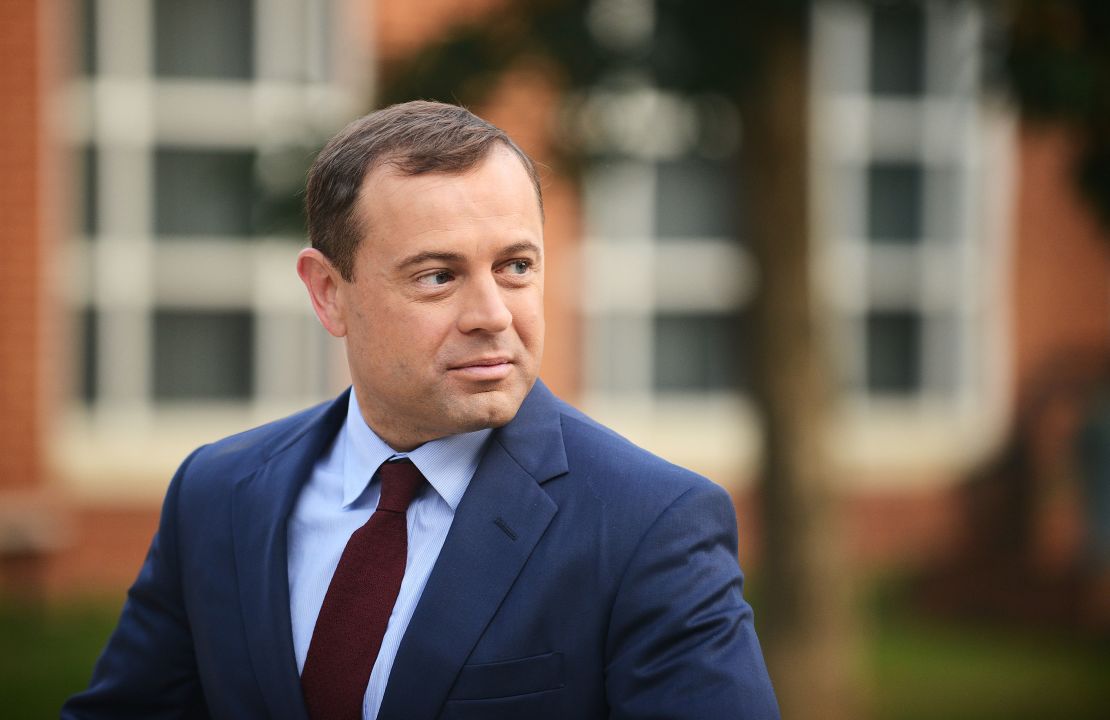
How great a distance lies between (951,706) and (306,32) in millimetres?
6617

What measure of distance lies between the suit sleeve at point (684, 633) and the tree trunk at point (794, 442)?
4.30 m

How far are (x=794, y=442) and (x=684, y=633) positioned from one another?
445 cm

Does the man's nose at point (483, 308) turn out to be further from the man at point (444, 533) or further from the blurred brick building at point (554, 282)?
the blurred brick building at point (554, 282)

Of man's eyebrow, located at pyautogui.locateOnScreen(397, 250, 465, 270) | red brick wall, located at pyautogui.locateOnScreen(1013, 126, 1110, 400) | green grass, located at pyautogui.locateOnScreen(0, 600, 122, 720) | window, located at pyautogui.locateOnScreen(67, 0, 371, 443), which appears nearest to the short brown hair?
man's eyebrow, located at pyautogui.locateOnScreen(397, 250, 465, 270)

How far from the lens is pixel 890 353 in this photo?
11789 mm

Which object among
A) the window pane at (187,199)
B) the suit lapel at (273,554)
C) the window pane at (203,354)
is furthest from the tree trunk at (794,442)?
the window pane at (203,354)

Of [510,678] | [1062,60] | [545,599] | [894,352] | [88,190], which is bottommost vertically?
[894,352]

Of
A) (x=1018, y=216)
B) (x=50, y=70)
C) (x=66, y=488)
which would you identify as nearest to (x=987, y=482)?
(x=1018, y=216)

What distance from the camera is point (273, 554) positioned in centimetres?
204

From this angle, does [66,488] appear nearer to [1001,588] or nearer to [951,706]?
[951,706]

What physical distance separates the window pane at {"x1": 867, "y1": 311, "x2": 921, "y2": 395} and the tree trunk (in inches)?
228

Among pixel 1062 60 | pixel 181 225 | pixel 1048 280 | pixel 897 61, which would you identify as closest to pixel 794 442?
pixel 1062 60

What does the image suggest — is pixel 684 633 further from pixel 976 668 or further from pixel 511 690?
pixel 976 668

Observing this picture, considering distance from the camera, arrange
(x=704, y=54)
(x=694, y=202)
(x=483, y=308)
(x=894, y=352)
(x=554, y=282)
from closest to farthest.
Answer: (x=483, y=308)
(x=704, y=54)
(x=554, y=282)
(x=694, y=202)
(x=894, y=352)
